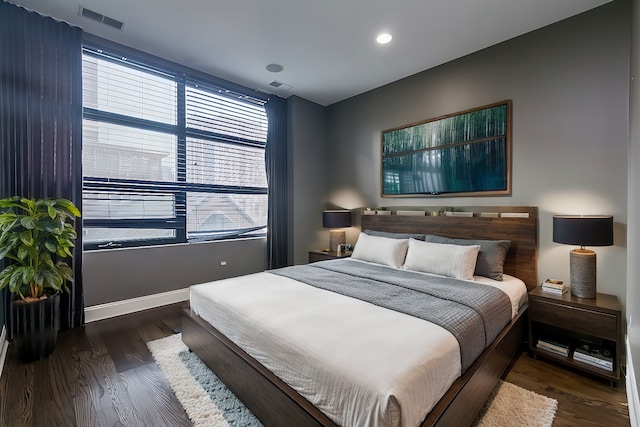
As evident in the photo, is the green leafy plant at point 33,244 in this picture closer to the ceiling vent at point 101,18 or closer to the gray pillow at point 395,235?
the ceiling vent at point 101,18

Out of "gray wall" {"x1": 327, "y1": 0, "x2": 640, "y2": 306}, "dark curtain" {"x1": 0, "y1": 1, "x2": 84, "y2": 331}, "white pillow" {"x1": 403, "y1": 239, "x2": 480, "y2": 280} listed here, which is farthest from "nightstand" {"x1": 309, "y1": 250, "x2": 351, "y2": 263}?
"dark curtain" {"x1": 0, "y1": 1, "x2": 84, "y2": 331}

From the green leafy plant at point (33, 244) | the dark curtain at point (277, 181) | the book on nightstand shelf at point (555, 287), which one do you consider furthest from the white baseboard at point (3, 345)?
the book on nightstand shelf at point (555, 287)

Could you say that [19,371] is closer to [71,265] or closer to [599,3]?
[71,265]

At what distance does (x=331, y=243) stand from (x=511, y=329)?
105 inches

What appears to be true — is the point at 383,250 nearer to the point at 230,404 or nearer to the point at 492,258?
the point at 492,258

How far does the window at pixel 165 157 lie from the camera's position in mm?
3104

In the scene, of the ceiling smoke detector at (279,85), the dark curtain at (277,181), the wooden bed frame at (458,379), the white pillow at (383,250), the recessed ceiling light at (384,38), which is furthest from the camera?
the dark curtain at (277,181)

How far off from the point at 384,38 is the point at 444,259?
2.29 metres

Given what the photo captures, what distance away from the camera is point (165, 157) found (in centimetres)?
Result: 356

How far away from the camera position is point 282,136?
178 inches

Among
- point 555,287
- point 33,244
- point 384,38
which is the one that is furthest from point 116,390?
point 384,38

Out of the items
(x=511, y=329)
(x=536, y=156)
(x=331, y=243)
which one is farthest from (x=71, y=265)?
(x=536, y=156)

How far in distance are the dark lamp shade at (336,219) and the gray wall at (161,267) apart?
1.05 metres

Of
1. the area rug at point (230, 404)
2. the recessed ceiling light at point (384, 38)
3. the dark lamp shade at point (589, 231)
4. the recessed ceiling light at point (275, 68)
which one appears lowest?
the area rug at point (230, 404)
